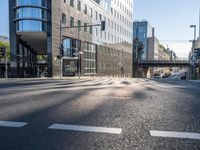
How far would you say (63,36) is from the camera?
36.9m

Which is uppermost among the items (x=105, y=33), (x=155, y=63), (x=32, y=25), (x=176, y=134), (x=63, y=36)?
(x=105, y=33)

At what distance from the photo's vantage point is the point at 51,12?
34.9 metres

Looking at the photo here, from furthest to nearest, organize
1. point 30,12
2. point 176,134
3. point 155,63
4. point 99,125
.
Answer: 1. point 155,63
2. point 30,12
3. point 99,125
4. point 176,134

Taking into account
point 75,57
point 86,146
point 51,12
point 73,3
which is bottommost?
point 86,146

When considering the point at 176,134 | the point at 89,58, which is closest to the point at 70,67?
the point at 89,58

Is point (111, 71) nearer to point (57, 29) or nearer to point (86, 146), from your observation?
point (57, 29)

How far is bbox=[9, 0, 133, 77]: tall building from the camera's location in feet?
113

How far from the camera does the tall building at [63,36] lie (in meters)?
34.5

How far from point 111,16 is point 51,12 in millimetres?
25093

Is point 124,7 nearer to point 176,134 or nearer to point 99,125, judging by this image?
point 99,125

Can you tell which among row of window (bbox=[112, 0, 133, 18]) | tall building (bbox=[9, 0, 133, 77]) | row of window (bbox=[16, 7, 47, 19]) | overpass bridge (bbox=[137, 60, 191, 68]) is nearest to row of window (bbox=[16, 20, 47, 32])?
tall building (bbox=[9, 0, 133, 77])

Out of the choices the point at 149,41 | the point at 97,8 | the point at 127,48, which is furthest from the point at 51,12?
the point at 149,41

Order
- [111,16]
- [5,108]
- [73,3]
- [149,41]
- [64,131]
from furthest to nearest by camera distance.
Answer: [149,41] → [111,16] → [73,3] → [5,108] → [64,131]

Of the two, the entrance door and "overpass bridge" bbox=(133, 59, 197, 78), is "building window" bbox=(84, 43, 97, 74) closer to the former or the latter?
the entrance door
